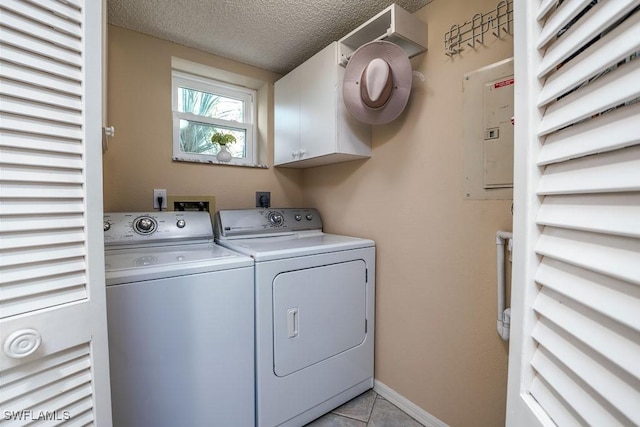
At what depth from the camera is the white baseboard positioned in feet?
5.08

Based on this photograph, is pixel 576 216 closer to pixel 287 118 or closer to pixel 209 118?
pixel 287 118

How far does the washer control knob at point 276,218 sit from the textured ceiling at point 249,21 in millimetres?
1233

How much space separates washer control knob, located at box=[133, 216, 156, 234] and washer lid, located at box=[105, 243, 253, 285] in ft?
0.36

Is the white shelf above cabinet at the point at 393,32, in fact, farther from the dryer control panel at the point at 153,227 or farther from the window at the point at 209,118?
the dryer control panel at the point at 153,227

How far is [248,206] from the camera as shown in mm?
2303

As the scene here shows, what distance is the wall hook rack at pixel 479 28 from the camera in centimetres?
122

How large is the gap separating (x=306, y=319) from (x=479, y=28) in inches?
67.1

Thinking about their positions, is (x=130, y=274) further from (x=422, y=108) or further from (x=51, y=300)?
(x=422, y=108)

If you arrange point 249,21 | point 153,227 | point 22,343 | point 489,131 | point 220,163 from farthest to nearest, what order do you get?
point 220,163 < point 249,21 < point 153,227 < point 489,131 < point 22,343

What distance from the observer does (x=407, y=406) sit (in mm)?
1673

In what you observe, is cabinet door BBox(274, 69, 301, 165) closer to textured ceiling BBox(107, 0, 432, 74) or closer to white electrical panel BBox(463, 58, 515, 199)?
textured ceiling BBox(107, 0, 432, 74)

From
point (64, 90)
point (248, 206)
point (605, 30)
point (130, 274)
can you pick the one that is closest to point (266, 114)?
point (248, 206)

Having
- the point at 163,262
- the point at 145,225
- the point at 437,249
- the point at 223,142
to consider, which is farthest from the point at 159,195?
the point at 437,249

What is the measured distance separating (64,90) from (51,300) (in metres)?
0.46
